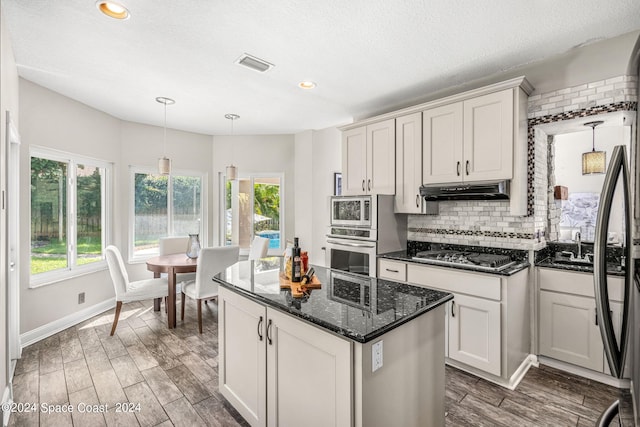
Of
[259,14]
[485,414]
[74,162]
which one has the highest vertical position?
[259,14]

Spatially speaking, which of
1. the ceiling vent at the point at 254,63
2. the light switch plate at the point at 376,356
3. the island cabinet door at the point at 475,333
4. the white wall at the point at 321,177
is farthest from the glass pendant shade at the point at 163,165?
the island cabinet door at the point at 475,333

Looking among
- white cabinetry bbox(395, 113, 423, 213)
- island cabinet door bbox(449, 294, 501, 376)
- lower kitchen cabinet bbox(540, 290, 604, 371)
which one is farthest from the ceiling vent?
lower kitchen cabinet bbox(540, 290, 604, 371)

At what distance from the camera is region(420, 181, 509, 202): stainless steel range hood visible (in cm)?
262

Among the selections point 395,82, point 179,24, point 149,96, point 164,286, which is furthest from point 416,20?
point 164,286

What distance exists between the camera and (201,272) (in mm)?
3447

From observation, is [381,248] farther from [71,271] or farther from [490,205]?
[71,271]

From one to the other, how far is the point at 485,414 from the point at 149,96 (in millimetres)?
4328

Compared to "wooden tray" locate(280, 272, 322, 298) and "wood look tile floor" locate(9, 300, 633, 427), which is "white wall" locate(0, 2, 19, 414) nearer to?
"wood look tile floor" locate(9, 300, 633, 427)

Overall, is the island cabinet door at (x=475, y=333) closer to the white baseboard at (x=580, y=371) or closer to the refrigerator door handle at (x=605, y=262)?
the white baseboard at (x=580, y=371)

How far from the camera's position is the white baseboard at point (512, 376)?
2408 mm

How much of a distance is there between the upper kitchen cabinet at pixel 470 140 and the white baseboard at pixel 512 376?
1590mm

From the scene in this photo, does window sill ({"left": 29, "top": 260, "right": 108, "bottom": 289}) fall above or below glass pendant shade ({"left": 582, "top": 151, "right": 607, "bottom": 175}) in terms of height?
below

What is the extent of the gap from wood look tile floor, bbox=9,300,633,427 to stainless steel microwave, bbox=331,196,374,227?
5.22 ft

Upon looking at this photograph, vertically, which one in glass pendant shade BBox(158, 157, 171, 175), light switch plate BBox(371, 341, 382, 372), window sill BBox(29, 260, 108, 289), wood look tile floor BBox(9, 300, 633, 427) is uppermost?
glass pendant shade BBox(158, 157, 171, 175)
